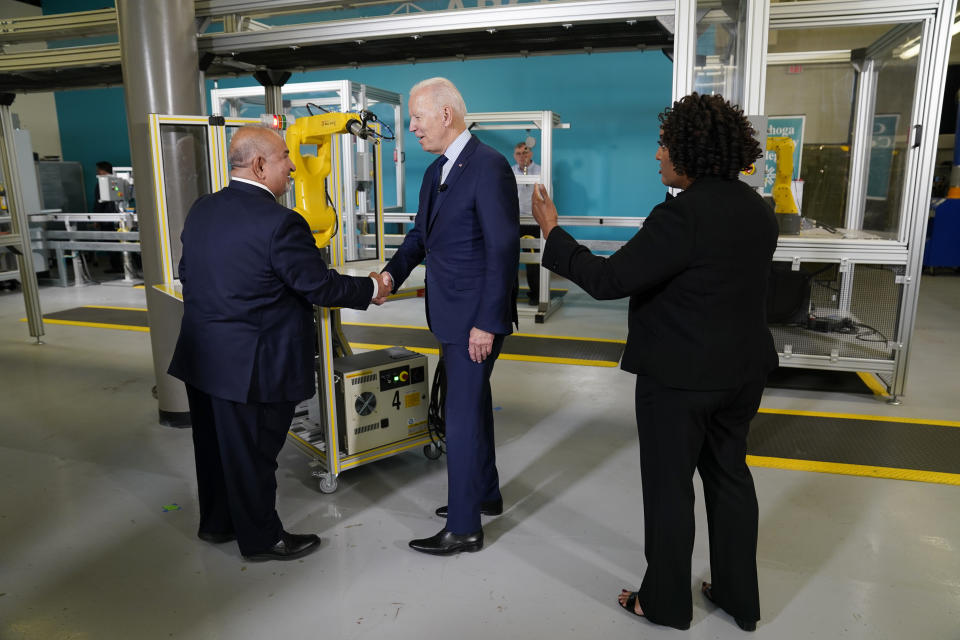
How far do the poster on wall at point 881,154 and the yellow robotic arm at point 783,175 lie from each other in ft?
2.66

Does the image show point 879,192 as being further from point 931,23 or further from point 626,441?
point 626,441

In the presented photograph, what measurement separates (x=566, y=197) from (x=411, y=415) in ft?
23.0

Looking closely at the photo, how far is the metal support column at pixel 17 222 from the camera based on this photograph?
582 centimetres

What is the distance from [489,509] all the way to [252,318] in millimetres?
1380

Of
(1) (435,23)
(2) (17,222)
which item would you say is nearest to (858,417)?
(1) (435,23)

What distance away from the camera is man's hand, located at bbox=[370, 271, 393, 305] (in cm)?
284

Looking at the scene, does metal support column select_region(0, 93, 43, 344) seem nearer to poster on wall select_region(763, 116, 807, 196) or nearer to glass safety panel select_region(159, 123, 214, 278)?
glass safety panel select_region(159, 123, 214, 278)

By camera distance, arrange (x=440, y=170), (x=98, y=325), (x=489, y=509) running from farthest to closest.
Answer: (x=98, y=325)
(x=489, y=509)
(x=440, y=170)

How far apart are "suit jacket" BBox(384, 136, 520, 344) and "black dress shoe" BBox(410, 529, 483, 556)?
2.66 ft

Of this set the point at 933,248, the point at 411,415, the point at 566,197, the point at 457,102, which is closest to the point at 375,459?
the point at 411,415

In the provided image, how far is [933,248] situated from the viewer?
9.99 meters

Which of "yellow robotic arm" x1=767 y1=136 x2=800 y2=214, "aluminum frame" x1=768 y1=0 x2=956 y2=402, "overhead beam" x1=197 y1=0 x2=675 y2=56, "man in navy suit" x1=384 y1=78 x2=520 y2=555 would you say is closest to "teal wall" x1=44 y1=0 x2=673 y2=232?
"yellow robotic arm" x1=767 y1=136 x2=800 y2=214

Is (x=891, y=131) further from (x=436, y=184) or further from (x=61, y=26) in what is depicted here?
(x=61, y=26)

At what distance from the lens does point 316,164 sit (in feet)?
10.2
